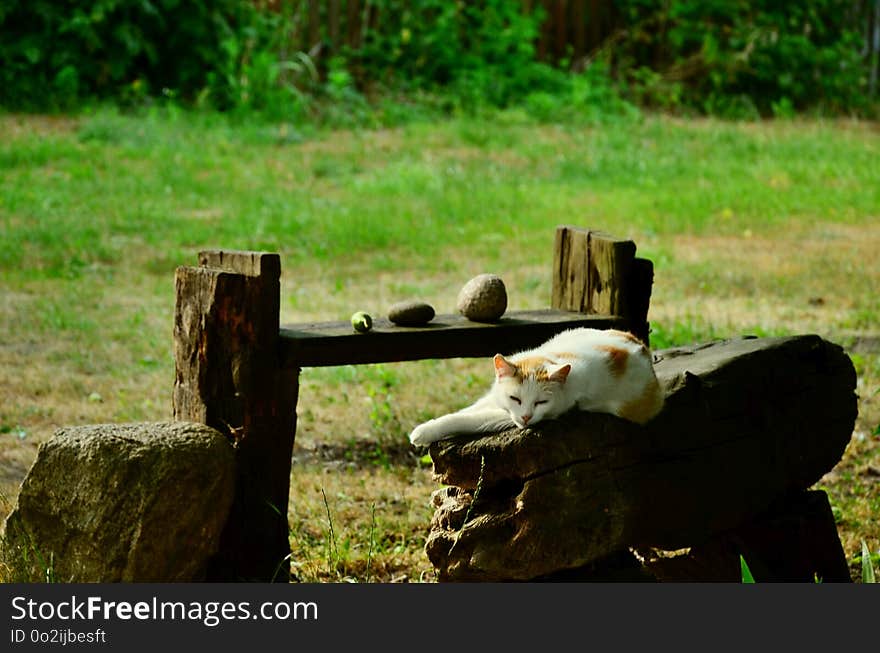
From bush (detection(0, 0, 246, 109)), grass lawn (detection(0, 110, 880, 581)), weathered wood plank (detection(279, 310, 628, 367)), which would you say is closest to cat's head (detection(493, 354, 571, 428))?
weathered wood plank (detection(279, 310, 628, 367))

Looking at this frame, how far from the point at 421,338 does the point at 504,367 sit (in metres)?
0.60

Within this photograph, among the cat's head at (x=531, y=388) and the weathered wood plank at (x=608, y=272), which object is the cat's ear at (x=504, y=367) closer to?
the cat's head at (x=531, y=388)

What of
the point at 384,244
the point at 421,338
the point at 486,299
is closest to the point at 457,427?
the point at 421,338

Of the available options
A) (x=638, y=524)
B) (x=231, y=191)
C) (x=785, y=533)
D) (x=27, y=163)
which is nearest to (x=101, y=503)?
(x=638, y=524)

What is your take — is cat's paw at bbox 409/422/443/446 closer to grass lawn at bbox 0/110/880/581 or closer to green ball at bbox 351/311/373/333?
green ball at bbox 351/311/373/333

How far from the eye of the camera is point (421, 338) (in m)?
4.50

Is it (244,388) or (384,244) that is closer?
(244,388)

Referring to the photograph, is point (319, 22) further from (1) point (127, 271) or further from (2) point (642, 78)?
(1) point (127, 271)

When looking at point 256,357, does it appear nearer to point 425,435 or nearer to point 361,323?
point 361,323

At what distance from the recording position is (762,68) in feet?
53.0

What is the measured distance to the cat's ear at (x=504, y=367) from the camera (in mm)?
3953

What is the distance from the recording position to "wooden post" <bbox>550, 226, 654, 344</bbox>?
488 centimetres

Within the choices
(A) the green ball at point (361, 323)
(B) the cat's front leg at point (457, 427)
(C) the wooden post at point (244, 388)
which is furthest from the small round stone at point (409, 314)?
(B) the cat's front leg at point (457, 427)

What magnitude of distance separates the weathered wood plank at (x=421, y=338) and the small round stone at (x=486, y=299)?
4 cm
